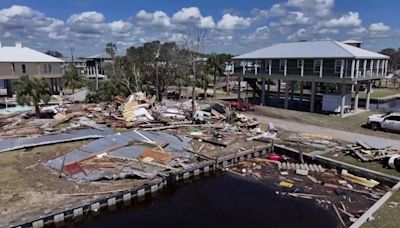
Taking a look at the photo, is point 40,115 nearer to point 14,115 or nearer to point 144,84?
point 14,115

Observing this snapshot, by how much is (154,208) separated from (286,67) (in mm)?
28414

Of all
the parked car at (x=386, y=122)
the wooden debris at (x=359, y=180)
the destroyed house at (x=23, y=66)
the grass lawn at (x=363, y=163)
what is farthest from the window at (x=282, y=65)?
the destroyed house at (x=23, y=66)

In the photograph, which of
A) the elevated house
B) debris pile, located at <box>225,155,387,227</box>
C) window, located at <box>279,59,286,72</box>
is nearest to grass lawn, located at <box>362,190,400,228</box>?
debris pile, located at <box>225,155,387,227</box>

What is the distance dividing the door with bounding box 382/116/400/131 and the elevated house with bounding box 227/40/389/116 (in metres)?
6.60

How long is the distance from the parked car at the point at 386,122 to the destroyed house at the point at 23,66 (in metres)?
46.1

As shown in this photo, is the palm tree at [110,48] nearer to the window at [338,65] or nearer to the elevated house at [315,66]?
the elevated house at [315,66]

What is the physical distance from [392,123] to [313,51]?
45.0 ft

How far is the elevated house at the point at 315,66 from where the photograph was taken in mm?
35281

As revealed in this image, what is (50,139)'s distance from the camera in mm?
26047

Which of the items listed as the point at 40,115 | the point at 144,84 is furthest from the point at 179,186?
the point at 144,84

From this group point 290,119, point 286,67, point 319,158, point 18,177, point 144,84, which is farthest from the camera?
point 144,84

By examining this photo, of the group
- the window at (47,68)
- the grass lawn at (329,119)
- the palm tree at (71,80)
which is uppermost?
the window at (47,68)

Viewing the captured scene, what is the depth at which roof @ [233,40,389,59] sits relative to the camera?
36250mm

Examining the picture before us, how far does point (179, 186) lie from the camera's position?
19.8m
